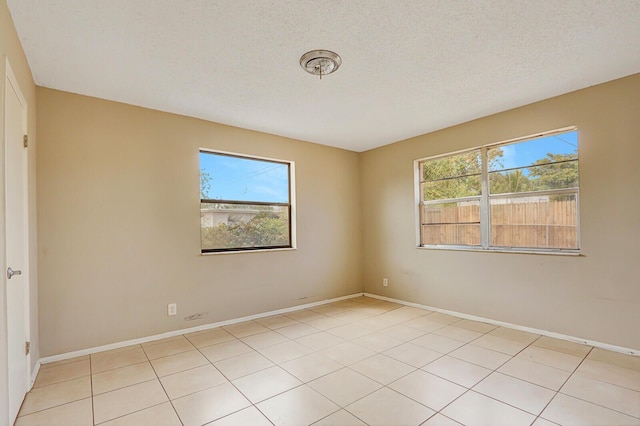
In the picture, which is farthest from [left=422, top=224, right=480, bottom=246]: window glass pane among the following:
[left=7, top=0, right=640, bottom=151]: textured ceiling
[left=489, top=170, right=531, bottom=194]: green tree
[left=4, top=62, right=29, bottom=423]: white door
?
[left=4, top=62, right=29, bottom=423]: white door

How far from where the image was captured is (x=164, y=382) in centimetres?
236

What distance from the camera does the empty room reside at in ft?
6.40

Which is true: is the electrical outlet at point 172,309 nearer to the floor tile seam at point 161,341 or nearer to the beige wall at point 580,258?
the floor tile seam at point 161,341

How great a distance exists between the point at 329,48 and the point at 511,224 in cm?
281

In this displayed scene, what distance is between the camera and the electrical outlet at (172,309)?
131 inches

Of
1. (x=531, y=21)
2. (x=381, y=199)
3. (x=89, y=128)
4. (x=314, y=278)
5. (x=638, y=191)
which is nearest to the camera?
(x=531, y=21)

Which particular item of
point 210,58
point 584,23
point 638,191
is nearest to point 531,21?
point 584,23

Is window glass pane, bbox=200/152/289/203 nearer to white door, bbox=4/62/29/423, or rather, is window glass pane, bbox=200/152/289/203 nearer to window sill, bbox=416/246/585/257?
white door, bbox=4/62/29/423

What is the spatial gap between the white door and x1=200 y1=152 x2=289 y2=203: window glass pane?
1.67 metres

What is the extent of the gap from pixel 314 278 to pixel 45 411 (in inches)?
122

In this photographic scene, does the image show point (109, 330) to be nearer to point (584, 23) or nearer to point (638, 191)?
point (584, 23)

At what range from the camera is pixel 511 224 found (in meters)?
3.55

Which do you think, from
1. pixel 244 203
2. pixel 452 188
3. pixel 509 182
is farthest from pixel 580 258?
pixel 244 203

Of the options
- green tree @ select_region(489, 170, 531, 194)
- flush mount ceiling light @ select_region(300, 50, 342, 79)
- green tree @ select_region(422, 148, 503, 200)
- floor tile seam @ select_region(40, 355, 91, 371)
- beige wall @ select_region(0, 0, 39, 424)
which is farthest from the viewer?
green tree @ select_region(422, 148, 503, 200)
